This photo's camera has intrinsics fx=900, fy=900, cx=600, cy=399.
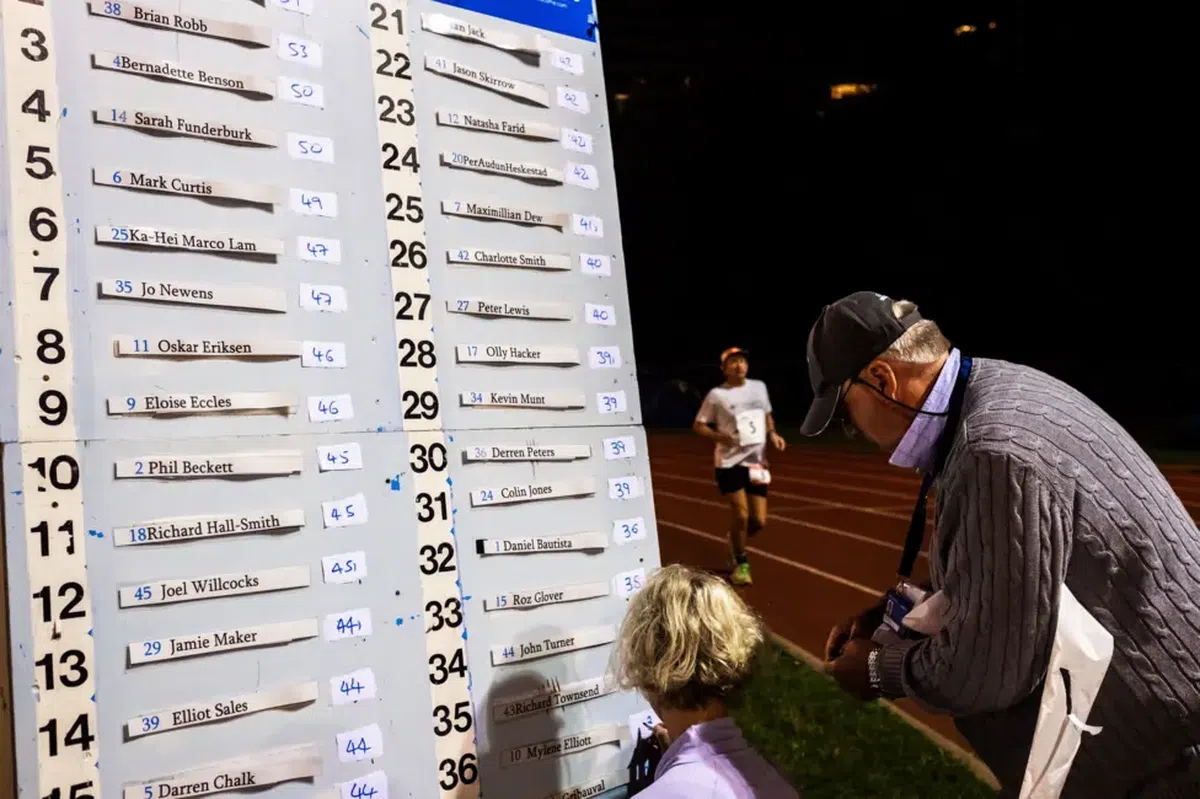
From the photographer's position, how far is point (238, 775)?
2.05 meters

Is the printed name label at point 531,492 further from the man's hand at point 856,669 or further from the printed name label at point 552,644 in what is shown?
the man's hand at point 856,669

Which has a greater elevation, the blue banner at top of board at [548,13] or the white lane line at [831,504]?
the blue banner at top of board at [548,13]

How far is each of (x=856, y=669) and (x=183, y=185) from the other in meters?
1.96

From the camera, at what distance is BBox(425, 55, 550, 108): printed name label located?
2.55 metres

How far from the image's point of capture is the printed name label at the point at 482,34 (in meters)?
2.55

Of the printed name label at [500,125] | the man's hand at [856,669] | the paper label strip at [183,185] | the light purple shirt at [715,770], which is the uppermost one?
the printed name label at [500,125]

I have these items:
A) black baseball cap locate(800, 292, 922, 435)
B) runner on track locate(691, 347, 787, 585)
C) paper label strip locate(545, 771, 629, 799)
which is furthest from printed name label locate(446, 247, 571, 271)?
runner on track locate(691, 347, 787, 585)

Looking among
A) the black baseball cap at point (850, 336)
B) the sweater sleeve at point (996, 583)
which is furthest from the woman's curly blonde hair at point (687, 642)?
the black baseball cap at point (850, 336)

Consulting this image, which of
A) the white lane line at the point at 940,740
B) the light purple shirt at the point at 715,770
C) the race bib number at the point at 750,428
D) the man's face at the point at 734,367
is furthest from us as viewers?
Answer: the man's face at the point at 734,367

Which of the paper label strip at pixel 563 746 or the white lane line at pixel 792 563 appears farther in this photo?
the white lane line at pixel 792 563

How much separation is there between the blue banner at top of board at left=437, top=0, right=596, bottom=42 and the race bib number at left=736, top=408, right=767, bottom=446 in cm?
474

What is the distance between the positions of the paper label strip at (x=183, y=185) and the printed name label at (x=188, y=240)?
9 centimetres

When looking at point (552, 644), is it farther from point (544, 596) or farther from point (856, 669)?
point (856, 669)

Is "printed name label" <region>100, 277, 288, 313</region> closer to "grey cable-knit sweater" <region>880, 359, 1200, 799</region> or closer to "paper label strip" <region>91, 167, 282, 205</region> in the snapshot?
"paper label strip" <region>91, 167, 282, 205</region>
